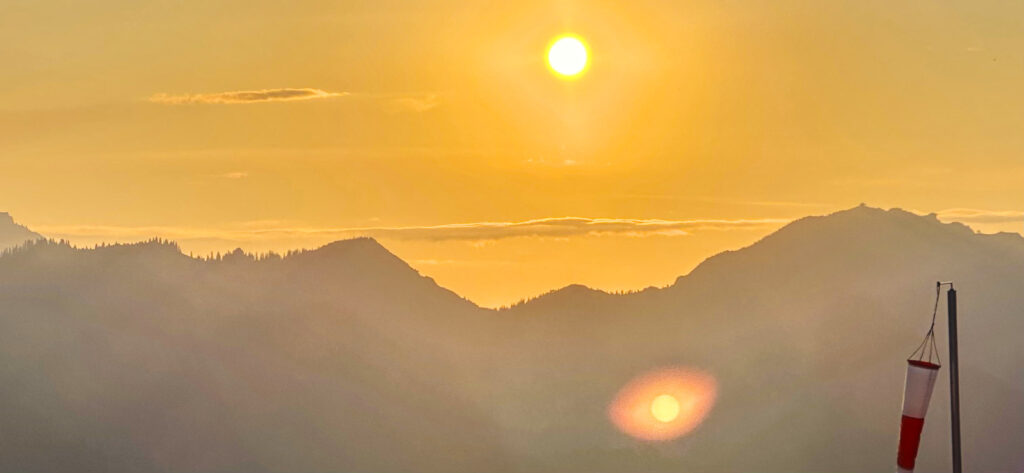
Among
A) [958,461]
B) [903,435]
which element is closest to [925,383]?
[903,435]

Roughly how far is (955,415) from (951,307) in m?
4.17

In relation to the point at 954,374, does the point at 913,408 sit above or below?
above

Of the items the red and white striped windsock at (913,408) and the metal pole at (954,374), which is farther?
the red and white striped windsock at (913,408)

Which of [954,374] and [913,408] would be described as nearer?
[954,374]

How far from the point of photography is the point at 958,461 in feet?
212

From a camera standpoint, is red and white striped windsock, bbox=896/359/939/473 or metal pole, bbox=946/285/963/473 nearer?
metal pole, bbox=946/285/963/473

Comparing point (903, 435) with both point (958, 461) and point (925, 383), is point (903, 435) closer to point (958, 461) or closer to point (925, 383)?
point (925, 383)

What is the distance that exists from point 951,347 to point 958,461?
4.38 meters

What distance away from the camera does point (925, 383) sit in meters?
72.6

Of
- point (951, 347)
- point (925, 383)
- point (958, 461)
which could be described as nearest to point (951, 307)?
point (951, 347)

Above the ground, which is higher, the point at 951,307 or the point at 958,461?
the point at 951,307

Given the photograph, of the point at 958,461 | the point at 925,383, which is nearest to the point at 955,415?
the point at 958,461

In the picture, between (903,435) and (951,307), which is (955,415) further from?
(903,435)

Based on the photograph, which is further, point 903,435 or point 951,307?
point 903,435
